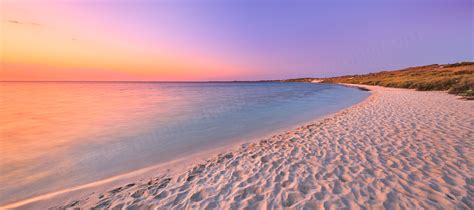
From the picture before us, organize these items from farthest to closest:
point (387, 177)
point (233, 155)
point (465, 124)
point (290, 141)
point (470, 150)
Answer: point (465, 124) → point (290, 141) → point (233, 155) → point (470, 150) → point (387, 177)

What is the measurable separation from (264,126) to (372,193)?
8.64m

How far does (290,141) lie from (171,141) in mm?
5373

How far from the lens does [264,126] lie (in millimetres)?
12523

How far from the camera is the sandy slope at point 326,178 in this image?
381cm

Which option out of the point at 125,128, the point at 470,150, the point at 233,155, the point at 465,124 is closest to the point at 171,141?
the point at 233,155

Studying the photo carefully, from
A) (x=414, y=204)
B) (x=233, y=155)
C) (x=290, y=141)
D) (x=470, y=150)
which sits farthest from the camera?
(x=290, y=141)

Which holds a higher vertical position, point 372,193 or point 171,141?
point 372,193

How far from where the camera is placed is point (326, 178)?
15.2 feet

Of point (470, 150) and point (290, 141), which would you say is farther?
point (290, 141)

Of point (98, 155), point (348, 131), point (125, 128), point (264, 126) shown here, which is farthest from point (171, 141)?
point (348, 131)

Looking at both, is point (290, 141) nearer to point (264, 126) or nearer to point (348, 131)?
point (348, 131)

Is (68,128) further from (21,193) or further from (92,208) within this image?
(92,208)

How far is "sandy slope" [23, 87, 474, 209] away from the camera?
381cm

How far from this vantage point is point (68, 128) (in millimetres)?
12555
